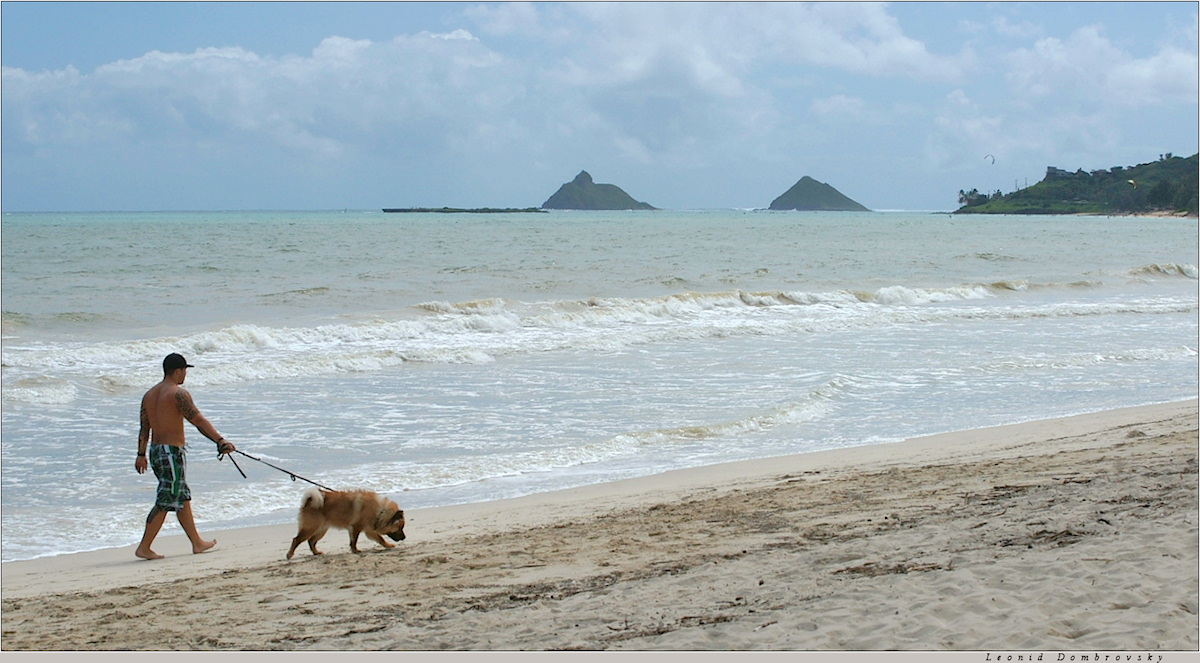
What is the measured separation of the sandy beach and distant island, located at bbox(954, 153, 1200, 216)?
14023cm

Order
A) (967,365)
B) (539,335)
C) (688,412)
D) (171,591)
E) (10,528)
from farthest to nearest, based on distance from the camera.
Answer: (539,335)
(967,365)
(688,412)
(10,528)
(171,591)

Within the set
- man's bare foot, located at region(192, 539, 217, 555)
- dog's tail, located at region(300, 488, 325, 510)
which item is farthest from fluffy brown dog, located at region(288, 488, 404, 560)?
man's bare foot, located at region(192, 539, 217, 555)

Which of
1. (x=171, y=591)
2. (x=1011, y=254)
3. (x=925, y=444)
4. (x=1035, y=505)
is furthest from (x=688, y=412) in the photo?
(x=1011, y=254)

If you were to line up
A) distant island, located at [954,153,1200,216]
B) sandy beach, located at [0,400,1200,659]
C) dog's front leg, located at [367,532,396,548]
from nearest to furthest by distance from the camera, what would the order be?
sandy beach, located at [0,400,1200,659] → dog's front leg, located at [367,532,396,548] → distant island, located at [954,153,1200,216]

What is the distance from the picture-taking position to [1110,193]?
157500mm

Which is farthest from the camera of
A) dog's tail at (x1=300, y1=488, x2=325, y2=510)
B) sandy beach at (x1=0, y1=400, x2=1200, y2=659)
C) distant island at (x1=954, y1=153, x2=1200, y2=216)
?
distant island at (x1=954, y1=153, x2=1200, y2=216)

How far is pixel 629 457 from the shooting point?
9.10 meters

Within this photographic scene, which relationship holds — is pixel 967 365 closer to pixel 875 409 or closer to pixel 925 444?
pixel 875 409

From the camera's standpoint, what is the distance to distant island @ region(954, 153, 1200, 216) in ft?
445

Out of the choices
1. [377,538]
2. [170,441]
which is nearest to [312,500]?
[377,538]

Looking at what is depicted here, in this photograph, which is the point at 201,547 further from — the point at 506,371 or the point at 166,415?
the point at 506,371

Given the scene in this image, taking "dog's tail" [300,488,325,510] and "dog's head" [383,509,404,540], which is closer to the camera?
"dog's tail" [300,488,325,510]
